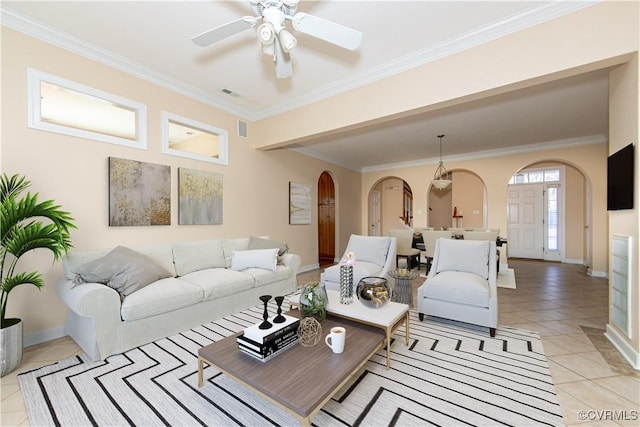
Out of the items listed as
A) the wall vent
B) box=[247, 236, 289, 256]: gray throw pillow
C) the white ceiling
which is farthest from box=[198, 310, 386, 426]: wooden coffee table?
the wall vent

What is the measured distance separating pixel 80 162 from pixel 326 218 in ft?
16.9

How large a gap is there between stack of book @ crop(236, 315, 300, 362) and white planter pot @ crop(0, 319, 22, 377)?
1.80 m

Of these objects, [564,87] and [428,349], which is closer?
[428,349]

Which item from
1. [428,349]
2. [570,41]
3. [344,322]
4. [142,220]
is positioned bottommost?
[428,349]

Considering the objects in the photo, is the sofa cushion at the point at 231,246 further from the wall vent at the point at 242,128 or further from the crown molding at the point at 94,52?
the crown molding at the point at 94,52

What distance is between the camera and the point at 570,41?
2162mm

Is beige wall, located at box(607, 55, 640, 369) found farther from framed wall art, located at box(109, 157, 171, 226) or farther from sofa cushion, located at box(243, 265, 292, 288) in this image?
framed wall art, located at box(109, 157, 171, 226)

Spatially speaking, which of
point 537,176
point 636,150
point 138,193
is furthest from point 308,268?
point 537,176

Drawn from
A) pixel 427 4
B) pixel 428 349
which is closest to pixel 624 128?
pixel 427 4

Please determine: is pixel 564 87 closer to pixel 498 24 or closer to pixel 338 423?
pixel 498 24

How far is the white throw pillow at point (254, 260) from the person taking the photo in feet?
11.6

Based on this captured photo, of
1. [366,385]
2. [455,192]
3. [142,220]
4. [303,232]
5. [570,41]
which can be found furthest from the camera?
[455,192]

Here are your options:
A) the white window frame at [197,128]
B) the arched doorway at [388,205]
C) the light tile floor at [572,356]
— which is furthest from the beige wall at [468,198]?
the white window frame at [197,128]

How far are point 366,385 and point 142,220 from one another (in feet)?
10.00
